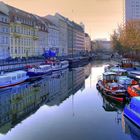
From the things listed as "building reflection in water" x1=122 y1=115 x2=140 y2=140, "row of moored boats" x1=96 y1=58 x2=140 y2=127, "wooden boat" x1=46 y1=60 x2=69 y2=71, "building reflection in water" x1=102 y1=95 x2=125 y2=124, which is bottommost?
"building reflection in water" x1=122 y1=115 x2=140 y2=140

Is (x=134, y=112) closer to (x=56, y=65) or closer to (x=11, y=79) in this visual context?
(x=11, y=79)

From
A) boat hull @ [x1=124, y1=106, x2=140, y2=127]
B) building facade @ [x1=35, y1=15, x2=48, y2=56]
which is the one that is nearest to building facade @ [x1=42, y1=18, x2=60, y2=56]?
building facade @ [x1=35, y1=15, x2=48, y2=56]

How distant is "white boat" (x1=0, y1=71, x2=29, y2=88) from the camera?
154 ft

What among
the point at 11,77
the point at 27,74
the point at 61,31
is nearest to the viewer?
the point at 11,77

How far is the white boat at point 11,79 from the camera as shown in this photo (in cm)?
4692

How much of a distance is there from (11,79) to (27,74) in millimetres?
10254

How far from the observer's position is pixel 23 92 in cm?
4319

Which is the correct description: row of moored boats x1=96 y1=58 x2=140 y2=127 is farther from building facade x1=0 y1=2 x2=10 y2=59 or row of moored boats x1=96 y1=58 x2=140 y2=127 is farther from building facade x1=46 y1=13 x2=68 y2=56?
building facade x1=46 y1=13 x2=68 y2=56

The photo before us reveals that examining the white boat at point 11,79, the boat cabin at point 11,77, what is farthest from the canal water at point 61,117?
the boat cabin at point 11,77

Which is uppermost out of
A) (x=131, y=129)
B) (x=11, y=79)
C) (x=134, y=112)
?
(x=11, y=79)

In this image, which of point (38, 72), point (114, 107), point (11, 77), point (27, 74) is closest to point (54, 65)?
point (38, 72)

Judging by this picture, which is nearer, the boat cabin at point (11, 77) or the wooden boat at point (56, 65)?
the boat cabin at point (11, 77)

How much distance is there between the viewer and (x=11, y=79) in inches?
1929

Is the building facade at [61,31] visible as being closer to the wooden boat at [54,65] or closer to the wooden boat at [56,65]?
the wooden boat at [56,65]
